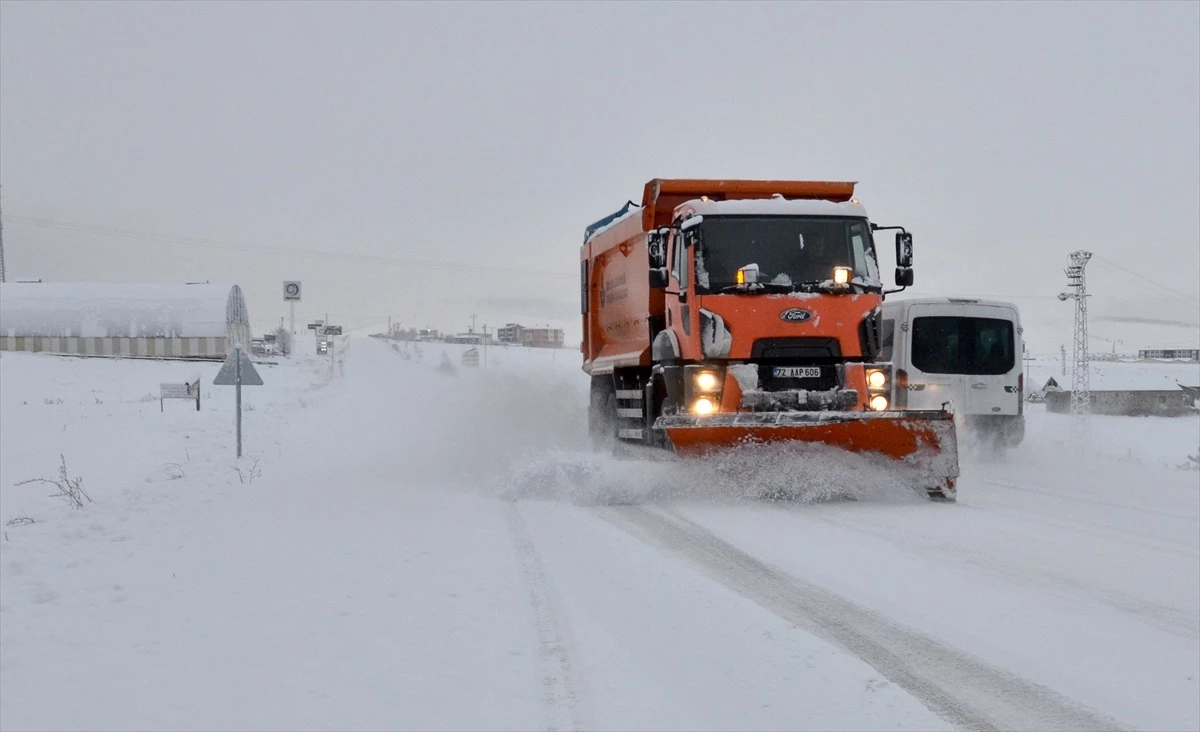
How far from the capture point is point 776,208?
1052 centimetres

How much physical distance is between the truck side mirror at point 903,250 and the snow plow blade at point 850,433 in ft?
6.02

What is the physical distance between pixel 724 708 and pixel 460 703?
98cm

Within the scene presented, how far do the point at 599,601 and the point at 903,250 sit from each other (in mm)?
6572

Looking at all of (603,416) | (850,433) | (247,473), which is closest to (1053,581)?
(850,433)

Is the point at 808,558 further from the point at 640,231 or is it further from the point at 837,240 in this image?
the point at 640,231

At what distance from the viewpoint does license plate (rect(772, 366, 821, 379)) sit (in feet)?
32.6

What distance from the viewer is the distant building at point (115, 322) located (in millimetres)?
53719

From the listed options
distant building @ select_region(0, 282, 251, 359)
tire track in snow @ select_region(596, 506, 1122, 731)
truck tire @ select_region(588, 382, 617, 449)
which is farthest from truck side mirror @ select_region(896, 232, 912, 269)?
distant building @ select_region(0, 282, 251, 359)

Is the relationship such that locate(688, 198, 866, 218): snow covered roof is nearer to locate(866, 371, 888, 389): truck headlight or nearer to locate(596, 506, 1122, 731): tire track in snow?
locate(866, 371, 888, 389): truck headlight

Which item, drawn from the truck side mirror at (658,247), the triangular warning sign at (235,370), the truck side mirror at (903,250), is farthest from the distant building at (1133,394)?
the triangular warning sign at (235,370)

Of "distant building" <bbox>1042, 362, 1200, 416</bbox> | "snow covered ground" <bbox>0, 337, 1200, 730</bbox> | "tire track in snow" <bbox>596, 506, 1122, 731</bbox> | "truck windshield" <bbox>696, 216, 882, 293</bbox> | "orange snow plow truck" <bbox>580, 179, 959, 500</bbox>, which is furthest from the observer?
"distant building" <bbox>1042, 362, 1200, 416</bbox>

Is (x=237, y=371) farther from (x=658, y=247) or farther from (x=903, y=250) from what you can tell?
(x=903, y=250)

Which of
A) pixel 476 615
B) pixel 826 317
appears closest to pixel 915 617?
pixel 476 615

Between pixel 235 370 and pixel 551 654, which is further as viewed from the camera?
pixel 235 370
